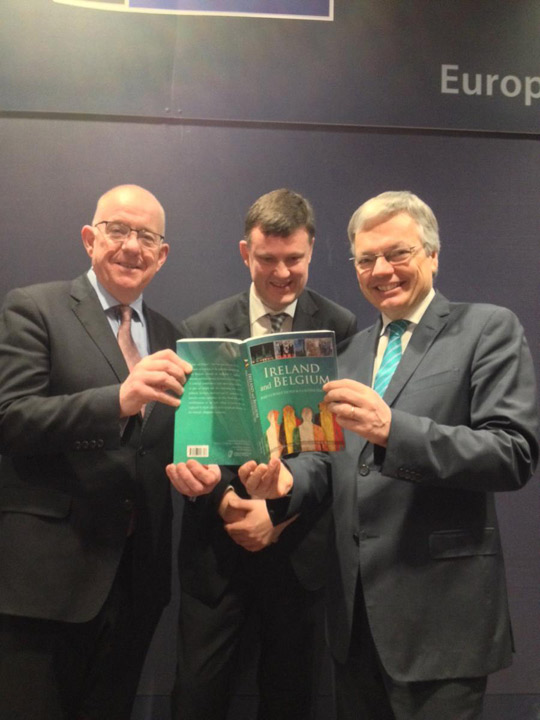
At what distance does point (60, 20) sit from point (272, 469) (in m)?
2.15

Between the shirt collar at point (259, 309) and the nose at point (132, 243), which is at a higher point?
the nose at point (132, 243)

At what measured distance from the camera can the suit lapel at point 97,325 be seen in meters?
2.16

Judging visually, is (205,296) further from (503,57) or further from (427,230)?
(503,57)

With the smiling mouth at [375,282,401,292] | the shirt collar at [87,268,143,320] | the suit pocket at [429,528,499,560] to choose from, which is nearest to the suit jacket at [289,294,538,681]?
the suit pocket at [429,528,499,560]

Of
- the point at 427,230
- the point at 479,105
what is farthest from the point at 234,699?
the point at 479,105

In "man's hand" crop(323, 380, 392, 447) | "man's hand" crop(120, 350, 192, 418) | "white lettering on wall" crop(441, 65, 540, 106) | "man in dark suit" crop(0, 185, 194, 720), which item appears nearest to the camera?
"man's hand" crop(323, 380, 392, 447)

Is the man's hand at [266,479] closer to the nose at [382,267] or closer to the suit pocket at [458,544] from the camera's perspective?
the suit pocket at [458,544]

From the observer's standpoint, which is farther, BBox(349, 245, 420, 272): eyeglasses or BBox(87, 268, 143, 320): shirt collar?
BBox(87, 268, 143, 320): shirt collar

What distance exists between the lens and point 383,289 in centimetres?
208

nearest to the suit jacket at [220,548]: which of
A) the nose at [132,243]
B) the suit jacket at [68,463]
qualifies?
the suit jacket at [68,463]

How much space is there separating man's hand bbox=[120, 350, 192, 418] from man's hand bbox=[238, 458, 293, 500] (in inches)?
10.5

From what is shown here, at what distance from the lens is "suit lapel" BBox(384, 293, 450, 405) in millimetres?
1897

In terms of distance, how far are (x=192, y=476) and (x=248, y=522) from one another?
360mm

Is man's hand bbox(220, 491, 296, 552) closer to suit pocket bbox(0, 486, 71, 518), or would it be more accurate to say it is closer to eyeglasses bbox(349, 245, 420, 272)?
suit pocket bbox(0, 486, 71, 518)
